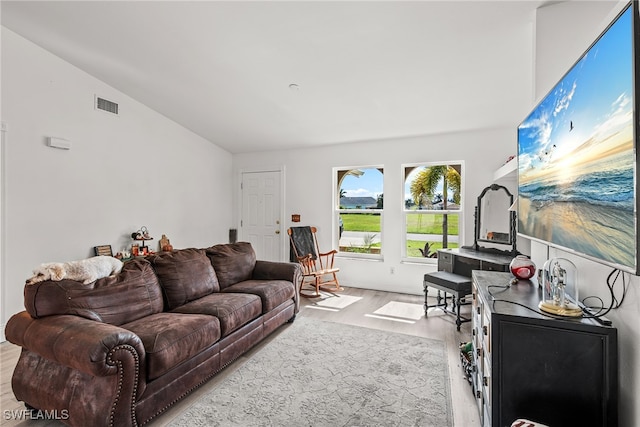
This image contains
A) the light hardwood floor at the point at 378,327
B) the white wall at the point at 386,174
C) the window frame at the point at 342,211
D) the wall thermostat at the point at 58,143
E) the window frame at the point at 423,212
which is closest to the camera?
the light hardwood floor at the point at 378,327

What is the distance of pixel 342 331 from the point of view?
3.23 m

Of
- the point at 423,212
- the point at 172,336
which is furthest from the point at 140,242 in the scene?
the point at 423,212

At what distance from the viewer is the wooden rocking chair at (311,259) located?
185 inches

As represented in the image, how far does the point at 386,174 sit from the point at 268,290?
106 inches

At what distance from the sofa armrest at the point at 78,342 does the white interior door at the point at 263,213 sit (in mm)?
3839

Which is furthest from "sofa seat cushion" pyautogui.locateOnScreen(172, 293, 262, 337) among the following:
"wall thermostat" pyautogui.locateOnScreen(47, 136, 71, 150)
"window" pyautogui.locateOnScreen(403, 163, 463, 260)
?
"window" pyautogui.locateOnScreen(403, 163, 463, 260)

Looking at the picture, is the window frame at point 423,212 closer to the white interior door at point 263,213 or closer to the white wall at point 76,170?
the white interior door at point 263,213

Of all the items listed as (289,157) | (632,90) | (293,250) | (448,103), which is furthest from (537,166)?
(289,157)

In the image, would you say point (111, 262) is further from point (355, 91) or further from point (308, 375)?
point (355, 91)

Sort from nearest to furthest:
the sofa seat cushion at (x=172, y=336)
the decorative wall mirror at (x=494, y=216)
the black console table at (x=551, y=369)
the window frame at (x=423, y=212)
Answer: the black console table at (x=551, y=369)
the sofa seat cushion at (x=172, y=336)
the decorative wall mirror at (x=494, y=216)
the window frame at (x=423, y=212)

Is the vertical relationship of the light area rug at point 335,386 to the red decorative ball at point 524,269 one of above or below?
below

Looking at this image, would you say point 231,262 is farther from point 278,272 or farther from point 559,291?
point 559,291

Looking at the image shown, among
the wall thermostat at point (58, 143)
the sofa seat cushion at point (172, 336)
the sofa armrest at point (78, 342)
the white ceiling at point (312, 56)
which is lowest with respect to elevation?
the sofa seat cushion at point (172, 336)

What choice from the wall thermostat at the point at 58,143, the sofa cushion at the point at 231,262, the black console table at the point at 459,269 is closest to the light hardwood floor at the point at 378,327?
the black console table at the point at 459,269
